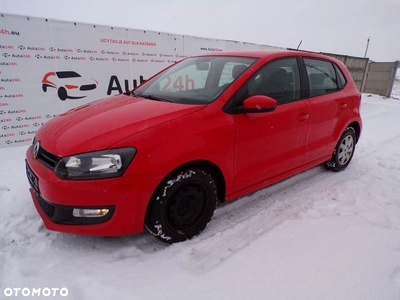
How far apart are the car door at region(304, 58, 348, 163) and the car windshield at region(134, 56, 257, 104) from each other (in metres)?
0.98

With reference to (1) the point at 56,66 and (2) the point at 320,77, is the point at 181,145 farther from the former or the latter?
(1) the point at 56,66

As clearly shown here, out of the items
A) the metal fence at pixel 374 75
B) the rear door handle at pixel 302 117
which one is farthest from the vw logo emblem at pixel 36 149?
the metal fence at pixel 374 75

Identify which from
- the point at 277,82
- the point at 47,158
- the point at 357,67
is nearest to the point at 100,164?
the point at 47,158

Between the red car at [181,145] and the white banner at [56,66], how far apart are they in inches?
127

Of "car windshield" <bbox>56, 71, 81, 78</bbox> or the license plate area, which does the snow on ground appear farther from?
"car windshield" <bbox>56, 71, 81, 78</bbox>

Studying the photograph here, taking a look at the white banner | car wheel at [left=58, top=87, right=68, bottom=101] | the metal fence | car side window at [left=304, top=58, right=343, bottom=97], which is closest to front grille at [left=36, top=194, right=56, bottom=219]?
car side window at [left=304, top=58, right=343, bottom=97]

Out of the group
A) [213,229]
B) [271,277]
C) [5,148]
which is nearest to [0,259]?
[213,229]

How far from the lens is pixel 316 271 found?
194cm

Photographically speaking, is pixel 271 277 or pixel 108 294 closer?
pixel 108 294

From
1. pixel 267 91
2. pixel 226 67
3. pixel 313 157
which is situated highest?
pixel 226 67

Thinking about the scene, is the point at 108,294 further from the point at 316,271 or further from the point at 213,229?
the point at 316,271

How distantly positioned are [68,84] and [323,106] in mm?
4959

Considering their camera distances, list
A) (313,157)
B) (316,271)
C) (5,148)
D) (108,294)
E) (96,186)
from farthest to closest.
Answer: (5,148), (313,157), (316,271), (96,186), (108,294)

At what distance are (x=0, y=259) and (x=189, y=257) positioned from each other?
56.8 inches
